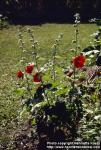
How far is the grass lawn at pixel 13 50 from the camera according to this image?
694 centimetres

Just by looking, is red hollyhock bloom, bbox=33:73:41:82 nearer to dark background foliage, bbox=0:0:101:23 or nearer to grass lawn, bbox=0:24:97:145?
grass lawn, bbox=0:24:97:145

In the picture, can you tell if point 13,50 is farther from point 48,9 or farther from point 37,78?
point 48,9

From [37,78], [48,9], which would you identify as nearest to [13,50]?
[37,78]

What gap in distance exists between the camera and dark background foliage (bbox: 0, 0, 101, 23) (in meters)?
21.2

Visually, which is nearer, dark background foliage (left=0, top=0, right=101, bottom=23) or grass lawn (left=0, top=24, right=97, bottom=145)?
grass lawn (left=0, top=24, right=97, bottom=145)

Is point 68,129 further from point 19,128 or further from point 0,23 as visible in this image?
point 0,23

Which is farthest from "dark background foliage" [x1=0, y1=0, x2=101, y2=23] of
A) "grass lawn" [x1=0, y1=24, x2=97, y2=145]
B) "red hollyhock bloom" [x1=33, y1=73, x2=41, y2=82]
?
"red hollyhock bloom" [x1=33, y1=73, x2=41, y2=82]

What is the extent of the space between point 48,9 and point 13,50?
9.30 meters

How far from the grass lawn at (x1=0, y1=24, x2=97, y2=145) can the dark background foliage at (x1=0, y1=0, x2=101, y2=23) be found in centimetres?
258

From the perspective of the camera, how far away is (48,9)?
72.1ft

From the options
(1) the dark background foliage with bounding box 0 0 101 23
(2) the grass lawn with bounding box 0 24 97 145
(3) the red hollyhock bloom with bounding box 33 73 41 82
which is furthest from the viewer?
(1) the dark background foliage with bounding box 0 0 101 23

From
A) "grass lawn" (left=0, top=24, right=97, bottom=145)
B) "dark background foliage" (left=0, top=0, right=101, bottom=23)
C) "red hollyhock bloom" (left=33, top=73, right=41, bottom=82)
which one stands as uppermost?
"red hollyhock bloom" (left=33, top=73, right=41, bottom=82)

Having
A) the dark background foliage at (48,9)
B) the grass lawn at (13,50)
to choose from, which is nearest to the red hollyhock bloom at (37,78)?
the grass lawn at (13,50)

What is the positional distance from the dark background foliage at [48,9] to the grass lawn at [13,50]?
2.58 meters
